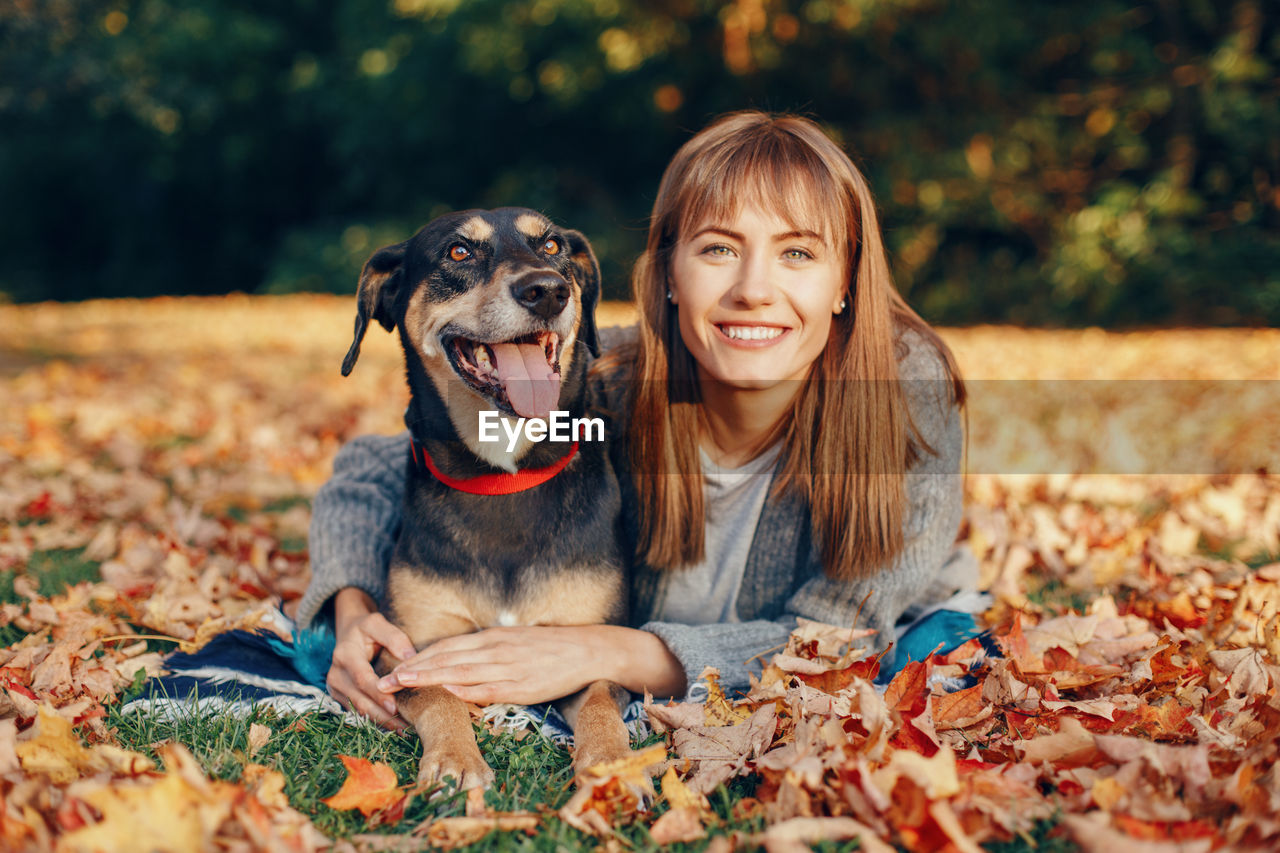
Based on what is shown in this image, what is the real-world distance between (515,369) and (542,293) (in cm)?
25

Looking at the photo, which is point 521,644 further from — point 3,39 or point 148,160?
point 148,160

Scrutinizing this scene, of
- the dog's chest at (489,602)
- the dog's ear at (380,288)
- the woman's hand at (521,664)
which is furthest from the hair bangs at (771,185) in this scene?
the woman's hand at (521,664)

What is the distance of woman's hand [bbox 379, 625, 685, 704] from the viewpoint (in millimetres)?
2529

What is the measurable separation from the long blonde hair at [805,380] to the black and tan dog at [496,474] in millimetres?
258

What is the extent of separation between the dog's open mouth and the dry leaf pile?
0.95 metres

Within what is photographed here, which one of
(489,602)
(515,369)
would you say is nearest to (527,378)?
(515,369)

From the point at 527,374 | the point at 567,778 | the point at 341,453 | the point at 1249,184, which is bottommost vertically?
the point at 567,778

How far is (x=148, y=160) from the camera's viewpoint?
93.4ft

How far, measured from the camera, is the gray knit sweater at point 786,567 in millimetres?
2857

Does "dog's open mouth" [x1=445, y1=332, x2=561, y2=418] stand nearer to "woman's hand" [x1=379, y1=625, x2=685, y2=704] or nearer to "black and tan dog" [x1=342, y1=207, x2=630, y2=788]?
"black and tan dog" [x1=342, y1=207, x2=630, y2=788]

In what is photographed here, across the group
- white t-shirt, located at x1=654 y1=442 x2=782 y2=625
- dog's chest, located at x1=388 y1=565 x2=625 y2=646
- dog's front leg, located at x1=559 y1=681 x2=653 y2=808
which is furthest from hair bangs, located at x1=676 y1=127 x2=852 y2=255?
dog's front leg, located at x1=559 y1=681 x2=653 y2=808

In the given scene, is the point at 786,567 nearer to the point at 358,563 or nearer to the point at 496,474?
the point at 496,474

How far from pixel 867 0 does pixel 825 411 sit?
11598 mm

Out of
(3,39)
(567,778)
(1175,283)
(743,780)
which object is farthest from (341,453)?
(1175,283)
